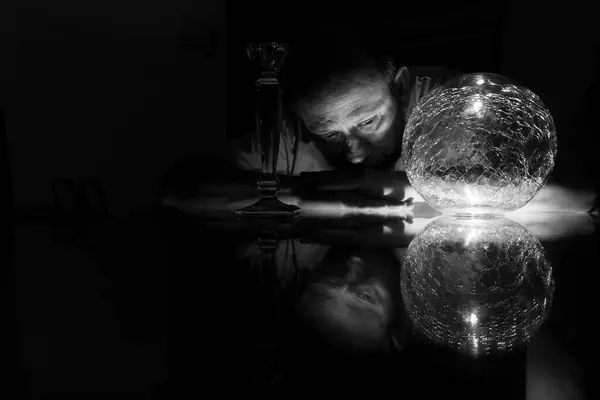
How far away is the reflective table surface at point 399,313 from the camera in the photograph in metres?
0.21

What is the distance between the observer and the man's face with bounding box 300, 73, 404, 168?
134 centimetres

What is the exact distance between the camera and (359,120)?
1327 millimetres

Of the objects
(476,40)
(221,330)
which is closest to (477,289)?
(221,330)

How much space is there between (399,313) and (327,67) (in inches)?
47.3

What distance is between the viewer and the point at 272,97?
0.93 meters

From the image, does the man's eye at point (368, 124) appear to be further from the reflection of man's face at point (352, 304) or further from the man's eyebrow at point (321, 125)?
the reflection of man's face at point (352, 304)

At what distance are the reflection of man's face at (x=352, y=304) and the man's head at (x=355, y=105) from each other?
0.90m

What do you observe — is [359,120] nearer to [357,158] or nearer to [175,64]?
[357,158]

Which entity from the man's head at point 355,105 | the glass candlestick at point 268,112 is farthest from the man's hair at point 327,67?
the glass candlestick at point 268,112

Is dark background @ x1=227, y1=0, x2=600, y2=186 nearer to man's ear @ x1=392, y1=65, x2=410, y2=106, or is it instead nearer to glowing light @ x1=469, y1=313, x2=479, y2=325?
man's ear @ x1=392, y1=65, x2=410, y2=106

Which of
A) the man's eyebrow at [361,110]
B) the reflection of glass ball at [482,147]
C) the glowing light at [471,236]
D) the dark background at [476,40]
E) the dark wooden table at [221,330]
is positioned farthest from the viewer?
the dark background at [476,40]

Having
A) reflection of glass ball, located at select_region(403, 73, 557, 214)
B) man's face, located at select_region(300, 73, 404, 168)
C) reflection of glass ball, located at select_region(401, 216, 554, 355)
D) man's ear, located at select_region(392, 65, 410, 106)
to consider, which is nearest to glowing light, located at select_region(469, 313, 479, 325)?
reflection of glass ball, located at select_region(401, 216, 554, 355)

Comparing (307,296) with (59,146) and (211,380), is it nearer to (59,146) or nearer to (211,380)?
(211,380)

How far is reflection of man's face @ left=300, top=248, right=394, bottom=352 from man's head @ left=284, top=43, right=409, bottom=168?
2.97 ft
